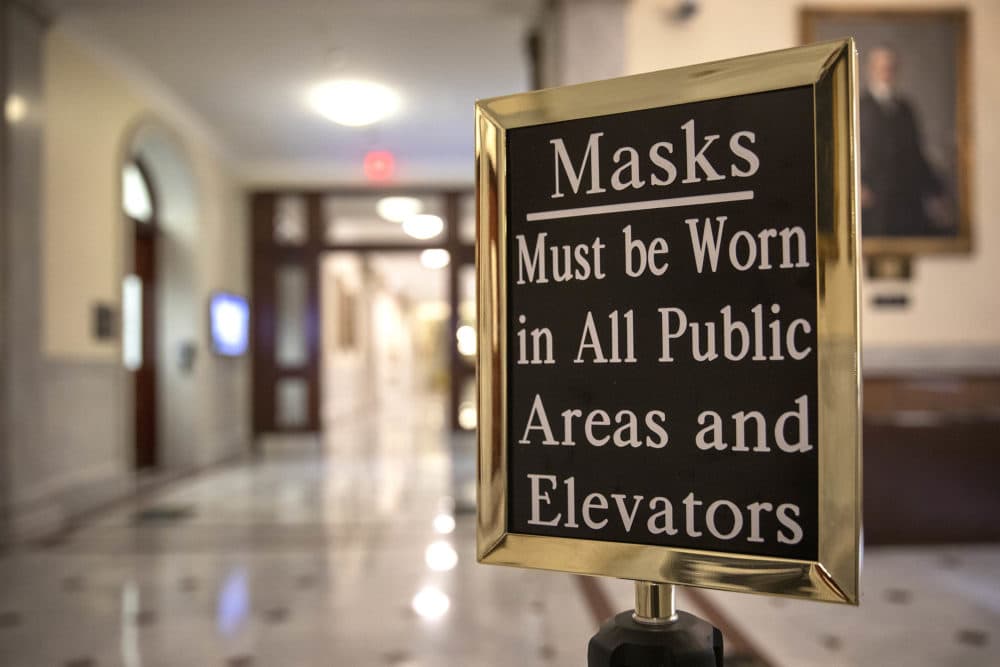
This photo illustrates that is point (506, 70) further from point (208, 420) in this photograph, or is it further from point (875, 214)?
point (208, 420)

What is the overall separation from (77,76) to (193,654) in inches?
184

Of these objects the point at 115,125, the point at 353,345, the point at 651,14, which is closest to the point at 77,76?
the point at 115,125

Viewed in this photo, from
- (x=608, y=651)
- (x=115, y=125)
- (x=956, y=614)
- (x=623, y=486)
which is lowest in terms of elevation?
(x=956, y=614)

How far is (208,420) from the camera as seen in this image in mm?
8070

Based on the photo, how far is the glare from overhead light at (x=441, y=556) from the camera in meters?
4.06

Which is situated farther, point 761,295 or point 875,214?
point 875,214

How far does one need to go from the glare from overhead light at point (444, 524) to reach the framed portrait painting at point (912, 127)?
3.09 meters

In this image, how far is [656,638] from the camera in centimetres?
73

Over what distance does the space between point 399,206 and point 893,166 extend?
708cm

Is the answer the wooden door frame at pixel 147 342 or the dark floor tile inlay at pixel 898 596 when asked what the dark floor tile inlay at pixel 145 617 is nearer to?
the dark floor tile inlay at pixel 898 596

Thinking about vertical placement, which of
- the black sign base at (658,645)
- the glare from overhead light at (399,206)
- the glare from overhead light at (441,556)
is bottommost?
the glare from overhead light at (441,556)

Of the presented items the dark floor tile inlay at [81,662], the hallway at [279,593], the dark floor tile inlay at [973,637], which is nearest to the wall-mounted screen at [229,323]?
the hallway at [279,593]

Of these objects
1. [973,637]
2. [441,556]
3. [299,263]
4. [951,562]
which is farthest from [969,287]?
[299,263]

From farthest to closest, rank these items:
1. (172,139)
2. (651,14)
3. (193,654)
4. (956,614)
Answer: (172,139), (651,14), (956,614), (193,654)
